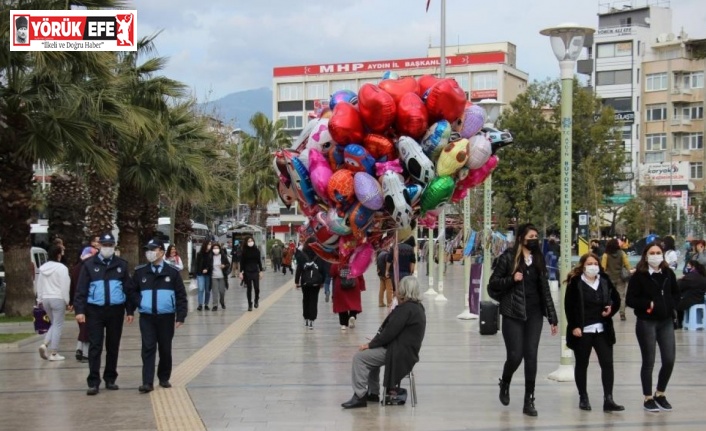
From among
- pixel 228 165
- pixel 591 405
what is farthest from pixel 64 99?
pixel 228 165

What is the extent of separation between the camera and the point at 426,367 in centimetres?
1302

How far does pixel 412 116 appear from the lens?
983cm

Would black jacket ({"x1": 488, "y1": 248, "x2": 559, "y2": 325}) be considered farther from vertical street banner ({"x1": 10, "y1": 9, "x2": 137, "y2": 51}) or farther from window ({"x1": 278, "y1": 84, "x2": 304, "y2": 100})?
window ({"x1": 278, "y1": 84, "x2": 304, "y2": 100})

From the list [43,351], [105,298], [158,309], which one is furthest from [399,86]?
[43,351]

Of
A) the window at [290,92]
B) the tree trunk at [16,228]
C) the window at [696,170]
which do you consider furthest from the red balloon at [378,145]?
the window at [290,92]

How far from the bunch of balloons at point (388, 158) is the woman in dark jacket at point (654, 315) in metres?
1.96

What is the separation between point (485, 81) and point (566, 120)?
8257 cm

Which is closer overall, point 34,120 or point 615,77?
point 34,120

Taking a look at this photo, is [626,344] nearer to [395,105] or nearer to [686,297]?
[686,297]

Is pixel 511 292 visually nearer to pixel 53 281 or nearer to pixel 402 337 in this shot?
pixel 402 337

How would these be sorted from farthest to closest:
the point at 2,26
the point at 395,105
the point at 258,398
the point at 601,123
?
1. the point at 601,123
2. the point at 2,26
3. the point at 258,398
4. the point at 395,105

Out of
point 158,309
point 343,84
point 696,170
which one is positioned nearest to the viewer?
point 158,309

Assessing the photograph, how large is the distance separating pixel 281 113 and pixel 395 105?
304 ft

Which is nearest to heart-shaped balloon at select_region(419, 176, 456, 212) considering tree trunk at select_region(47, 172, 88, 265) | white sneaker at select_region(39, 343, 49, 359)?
white sneaker at select_region(39, 343, 49, 359)
